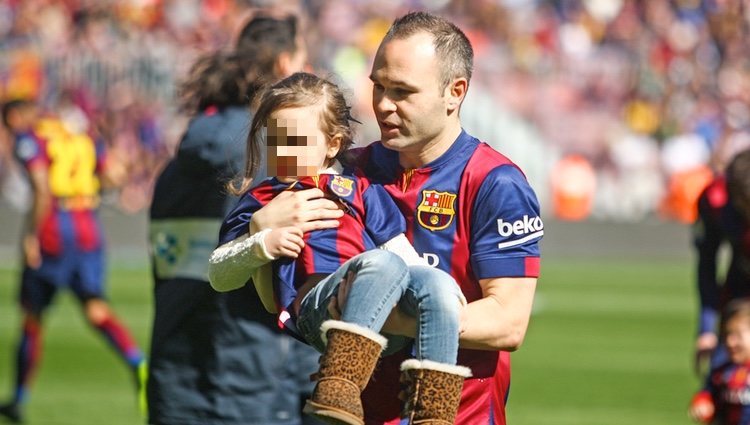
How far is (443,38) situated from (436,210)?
48 cm

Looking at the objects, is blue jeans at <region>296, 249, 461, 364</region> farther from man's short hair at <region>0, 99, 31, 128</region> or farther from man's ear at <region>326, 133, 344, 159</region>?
man's short hair at <region>0, 99, 31, 128</region>

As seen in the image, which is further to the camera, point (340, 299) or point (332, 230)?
point (332, 230)

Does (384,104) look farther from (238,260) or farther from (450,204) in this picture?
(238,260)

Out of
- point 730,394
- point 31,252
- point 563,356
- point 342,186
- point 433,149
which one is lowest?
point 563,356

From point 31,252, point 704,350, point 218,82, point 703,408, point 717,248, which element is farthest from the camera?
point 31,252

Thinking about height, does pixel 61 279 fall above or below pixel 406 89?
below

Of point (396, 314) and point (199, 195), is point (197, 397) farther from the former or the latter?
point (396, 314)

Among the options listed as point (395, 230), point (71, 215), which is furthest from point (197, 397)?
point (71, 215)

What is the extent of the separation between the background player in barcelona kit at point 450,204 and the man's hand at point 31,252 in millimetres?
7102

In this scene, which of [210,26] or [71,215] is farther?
[210,26]

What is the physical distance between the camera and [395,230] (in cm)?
380

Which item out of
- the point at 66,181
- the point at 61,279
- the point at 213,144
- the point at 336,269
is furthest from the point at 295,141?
the point at 66,181

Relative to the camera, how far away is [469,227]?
3.78 m

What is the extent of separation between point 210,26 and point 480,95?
17.3ft
